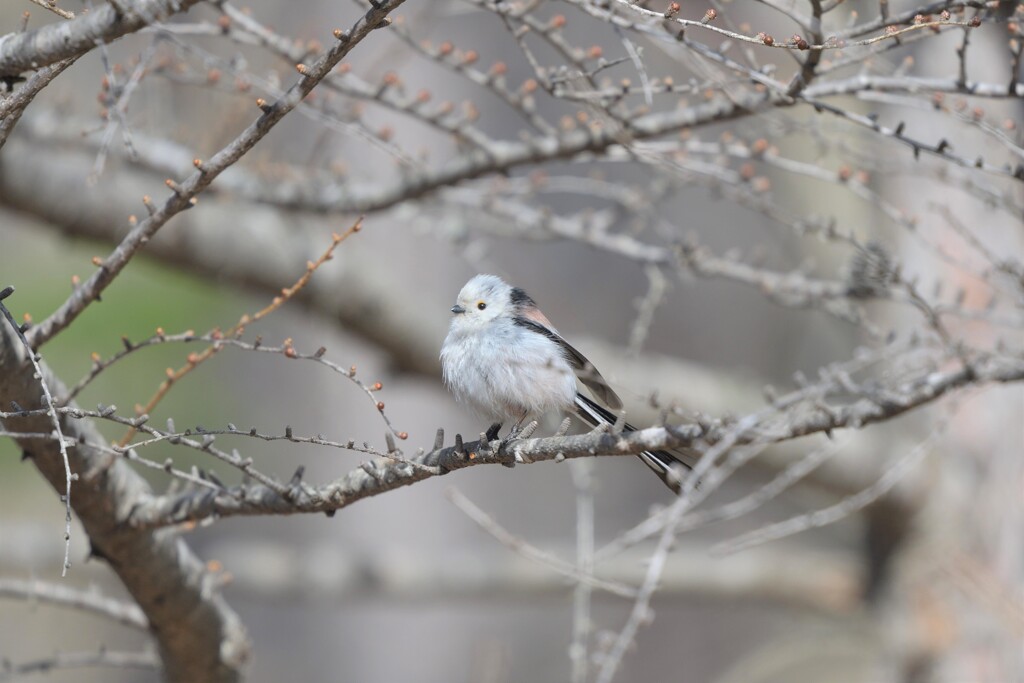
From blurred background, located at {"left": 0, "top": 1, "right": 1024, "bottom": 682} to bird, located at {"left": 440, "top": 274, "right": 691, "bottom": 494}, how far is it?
33cm

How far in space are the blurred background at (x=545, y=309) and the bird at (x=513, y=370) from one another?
0.33m

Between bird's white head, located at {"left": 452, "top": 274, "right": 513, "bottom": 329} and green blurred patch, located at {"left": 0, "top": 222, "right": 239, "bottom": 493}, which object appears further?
green blurred patch, located at {"left": 0, "top": 222, "right": 239, "bottom": 493}

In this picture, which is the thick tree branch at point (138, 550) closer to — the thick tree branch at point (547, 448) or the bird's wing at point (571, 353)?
the thick tree branch at point (547, 448)

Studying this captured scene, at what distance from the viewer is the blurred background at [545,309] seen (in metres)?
3.55

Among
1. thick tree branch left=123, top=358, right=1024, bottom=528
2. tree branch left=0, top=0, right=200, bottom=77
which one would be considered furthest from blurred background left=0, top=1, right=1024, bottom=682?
tree branch left=0, top=0, right=200, bottom=77

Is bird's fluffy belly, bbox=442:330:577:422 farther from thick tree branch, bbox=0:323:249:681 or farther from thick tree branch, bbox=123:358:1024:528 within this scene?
thick tree branch, bbox=0:323:249:681

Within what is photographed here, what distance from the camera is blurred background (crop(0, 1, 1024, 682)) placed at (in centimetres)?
355

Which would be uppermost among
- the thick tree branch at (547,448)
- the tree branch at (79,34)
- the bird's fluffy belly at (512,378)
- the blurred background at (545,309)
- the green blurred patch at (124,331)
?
the green blurred patch at (124,331)

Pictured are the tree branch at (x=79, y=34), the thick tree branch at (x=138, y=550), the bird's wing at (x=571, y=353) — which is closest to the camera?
the tree branch at (x=79, y=34)

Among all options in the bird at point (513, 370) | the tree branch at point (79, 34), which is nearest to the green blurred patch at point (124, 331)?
the bird at point (513, 370)

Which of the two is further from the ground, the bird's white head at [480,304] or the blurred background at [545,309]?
the blurred background at [545,309]

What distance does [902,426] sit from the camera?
6.21 m

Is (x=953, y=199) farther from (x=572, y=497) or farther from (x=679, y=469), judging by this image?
(x=679, y=469)

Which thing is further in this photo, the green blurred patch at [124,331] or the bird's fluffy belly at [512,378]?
the green blurred patch at [124,331]
